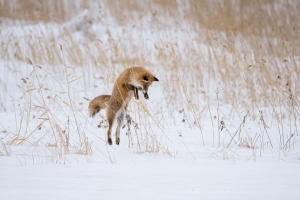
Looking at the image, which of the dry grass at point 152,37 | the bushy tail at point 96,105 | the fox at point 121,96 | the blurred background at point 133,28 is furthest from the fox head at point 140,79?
the blurred background at point 133,28

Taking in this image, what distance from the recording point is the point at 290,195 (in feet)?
7.64

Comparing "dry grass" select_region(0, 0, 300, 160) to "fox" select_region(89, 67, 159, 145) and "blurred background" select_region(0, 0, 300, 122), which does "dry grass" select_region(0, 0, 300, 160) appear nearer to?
"blurred background" select_region(0, 0, 300, 122)

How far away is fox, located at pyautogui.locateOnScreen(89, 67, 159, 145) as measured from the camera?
4.62 m

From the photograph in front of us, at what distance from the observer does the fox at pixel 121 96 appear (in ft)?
15.2

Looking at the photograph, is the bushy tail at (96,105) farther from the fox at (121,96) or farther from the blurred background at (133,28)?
the blurred background at (133,28)

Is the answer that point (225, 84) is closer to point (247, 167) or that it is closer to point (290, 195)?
point (247, 167)

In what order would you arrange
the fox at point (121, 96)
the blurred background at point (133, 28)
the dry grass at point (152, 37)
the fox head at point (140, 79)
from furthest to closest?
1. the blurred background at point (133, 28)
2. the dry grass at point (152, 37)
3. the fox head at point (140, 79)
4. the fox at point (121, 96)

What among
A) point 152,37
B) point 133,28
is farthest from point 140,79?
point 133,28

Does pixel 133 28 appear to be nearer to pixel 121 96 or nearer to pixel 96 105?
pixel 96 105

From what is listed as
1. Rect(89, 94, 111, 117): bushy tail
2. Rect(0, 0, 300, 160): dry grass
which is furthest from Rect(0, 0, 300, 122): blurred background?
Rect(89, 94, 111, 117): bushy tail

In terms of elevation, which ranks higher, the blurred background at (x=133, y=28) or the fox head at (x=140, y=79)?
the blurred background at (x=133, y=28)

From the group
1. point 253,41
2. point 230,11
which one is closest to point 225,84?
point 253,41

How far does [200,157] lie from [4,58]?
24.6ft

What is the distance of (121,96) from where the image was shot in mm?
4504
